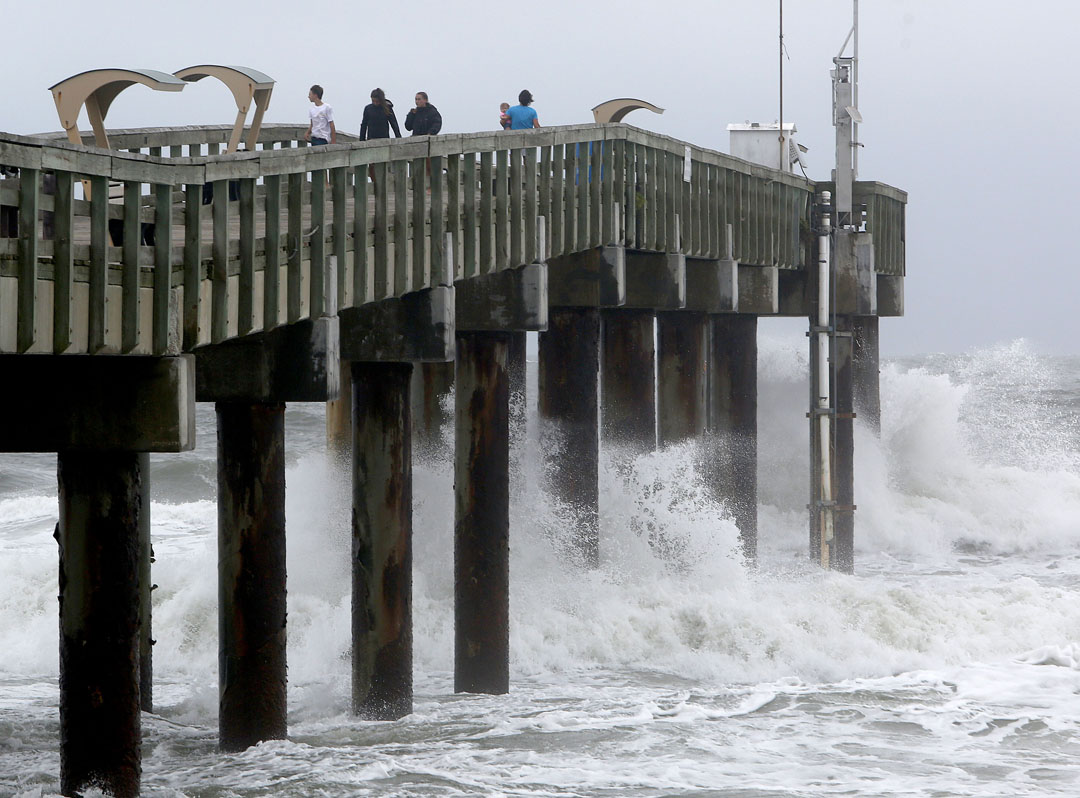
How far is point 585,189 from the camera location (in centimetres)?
1470

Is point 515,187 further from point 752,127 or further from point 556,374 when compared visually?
point 752,127

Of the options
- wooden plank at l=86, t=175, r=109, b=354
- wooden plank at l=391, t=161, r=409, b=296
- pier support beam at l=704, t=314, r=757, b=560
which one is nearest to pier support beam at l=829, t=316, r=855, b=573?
pier support beam at l=704, t=314, r=757, b=560

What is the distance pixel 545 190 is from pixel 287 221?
3.74 m

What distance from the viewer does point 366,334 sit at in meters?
11.8

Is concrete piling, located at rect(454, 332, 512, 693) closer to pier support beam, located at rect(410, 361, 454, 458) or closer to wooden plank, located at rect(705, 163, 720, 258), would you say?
pier support beam, located at rect(410, 361, 454, 458)

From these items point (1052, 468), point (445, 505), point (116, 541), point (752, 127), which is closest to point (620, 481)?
point (445, 505)

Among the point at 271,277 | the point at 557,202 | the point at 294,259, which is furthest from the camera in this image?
the point at 557,202

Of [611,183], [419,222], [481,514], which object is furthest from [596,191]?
[419,222]

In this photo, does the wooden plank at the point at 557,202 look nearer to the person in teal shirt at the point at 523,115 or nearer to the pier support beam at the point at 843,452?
the person in teal shirt at the point at 523,115

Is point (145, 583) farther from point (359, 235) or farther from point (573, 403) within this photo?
point (573, 403)

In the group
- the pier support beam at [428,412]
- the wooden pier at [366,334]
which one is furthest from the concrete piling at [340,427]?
the pier support beam at [428,412]

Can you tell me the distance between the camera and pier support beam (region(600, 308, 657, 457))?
17141mm

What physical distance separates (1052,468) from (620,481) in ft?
55.6

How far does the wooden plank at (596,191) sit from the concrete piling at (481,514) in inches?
77.4
